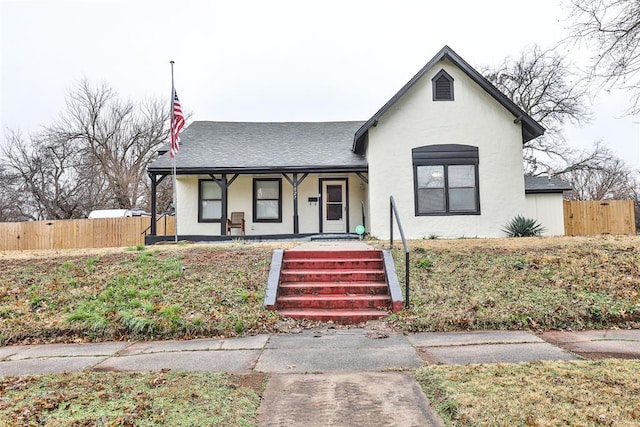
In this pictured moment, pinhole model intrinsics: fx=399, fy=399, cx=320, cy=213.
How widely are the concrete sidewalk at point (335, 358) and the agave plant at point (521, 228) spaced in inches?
304

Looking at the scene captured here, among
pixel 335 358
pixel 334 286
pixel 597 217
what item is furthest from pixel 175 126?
pixel 597 217

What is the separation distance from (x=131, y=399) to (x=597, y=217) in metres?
19.8

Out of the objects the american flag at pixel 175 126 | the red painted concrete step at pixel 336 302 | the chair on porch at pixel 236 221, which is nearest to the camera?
the red painted concrete step at pixel 336 302

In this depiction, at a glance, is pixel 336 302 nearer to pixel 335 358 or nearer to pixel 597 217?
pixel 335 358

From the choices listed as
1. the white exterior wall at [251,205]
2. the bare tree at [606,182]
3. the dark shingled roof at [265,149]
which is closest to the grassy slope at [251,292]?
the dark shingled roof at [265,149]

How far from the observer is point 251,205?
15.8 metres

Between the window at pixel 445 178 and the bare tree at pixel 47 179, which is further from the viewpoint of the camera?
the bare tree at pixel 47 179

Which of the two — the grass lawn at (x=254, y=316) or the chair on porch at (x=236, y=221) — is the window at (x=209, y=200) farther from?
the grass lawn at (x=254, y=316)

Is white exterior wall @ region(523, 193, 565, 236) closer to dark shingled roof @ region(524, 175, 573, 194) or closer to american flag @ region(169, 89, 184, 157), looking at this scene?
dark shingled roof @ region(524, 175, 573, 194)

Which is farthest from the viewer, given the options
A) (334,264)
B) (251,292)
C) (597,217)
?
(597,217)

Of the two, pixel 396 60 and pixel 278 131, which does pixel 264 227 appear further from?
pixel 396 60

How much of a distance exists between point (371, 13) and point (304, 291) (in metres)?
14.0

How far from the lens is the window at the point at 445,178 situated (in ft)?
43.0

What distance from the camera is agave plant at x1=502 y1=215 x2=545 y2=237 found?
12578 mm
